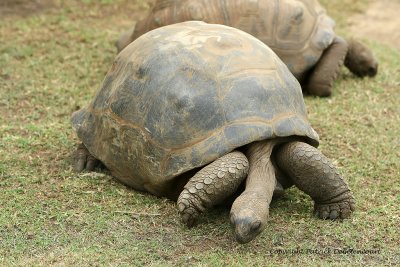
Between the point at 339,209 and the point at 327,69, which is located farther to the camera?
the point at 327,69

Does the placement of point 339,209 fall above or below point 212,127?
below

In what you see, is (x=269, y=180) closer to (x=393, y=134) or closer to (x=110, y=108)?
(x=110, y=108)

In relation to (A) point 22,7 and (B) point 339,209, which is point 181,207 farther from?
(A) point 22,7

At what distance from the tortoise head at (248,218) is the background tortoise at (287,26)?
2739 millimetres

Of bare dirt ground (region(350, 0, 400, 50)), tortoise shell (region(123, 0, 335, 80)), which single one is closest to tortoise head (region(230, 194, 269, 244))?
tortoise shell (region(123, 0, 335, 80))

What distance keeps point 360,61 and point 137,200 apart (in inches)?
127

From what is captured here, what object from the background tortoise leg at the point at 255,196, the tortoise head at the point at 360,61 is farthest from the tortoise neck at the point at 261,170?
the tortoise head at the point at 360,61

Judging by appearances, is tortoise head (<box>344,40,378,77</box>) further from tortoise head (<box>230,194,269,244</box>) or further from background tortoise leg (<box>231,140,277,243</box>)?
tortoise head (<box>230,194,269,244</box>)

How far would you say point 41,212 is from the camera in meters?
4.17

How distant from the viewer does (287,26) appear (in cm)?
625

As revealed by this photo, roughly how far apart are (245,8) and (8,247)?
3231 millimetres

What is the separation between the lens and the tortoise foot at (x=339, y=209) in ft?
13.5

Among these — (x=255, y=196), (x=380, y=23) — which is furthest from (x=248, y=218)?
(x=380, y=23)

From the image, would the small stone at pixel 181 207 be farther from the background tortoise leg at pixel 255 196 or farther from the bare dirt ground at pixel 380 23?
the bare dirt ground at pixel 380 23
